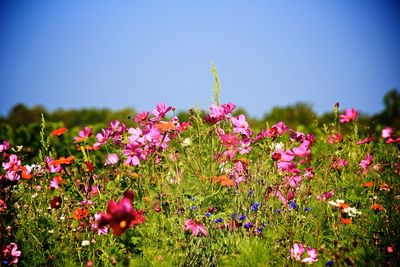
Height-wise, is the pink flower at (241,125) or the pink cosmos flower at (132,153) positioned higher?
the pink flower at (241,125)

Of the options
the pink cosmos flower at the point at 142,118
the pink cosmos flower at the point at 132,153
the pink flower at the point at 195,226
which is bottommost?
the pink flower at the point at 195,226

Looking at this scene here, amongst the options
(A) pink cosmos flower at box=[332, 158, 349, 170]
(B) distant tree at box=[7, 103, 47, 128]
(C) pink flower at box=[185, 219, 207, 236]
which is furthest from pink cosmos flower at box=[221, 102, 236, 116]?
(B) distant tree at box=[7, 103, 47, 128]

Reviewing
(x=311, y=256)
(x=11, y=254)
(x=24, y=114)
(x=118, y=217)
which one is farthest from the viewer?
(x=24, y=114)

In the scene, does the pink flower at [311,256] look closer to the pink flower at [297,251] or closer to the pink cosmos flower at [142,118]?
the pink flower at [297,251]

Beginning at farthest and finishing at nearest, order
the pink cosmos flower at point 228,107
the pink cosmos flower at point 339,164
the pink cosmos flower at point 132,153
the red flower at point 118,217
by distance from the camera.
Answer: the pink cosmos flower at point 339,164 → the pink cosmos flower at point 228,107 → the pink cosmos flower at point 132,153 → the red flower at point 118,217

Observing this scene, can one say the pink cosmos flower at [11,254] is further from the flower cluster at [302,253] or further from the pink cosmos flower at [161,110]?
the flower cluster at [302,253]

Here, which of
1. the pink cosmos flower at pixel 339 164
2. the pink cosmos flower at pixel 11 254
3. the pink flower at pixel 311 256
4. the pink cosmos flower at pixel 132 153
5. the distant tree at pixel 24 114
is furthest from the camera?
the distant tree at pixel 24 114

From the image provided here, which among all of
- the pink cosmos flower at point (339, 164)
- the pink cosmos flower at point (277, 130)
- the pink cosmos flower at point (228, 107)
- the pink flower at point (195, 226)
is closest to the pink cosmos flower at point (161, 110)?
the pink cosmos flower at point (228, 107)

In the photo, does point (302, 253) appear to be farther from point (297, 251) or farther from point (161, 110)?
point (161, 110)

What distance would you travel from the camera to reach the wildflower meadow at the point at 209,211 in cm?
290

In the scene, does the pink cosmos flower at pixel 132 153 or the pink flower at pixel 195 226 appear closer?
the pink flower at pixel 195 226

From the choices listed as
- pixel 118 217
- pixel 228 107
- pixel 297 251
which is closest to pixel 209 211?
pixel 297 251

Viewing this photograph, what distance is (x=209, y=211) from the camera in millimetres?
3336

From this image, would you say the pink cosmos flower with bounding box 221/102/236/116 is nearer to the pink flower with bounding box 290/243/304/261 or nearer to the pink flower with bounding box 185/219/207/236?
the pink flower with bounding box 185/219/207/236
